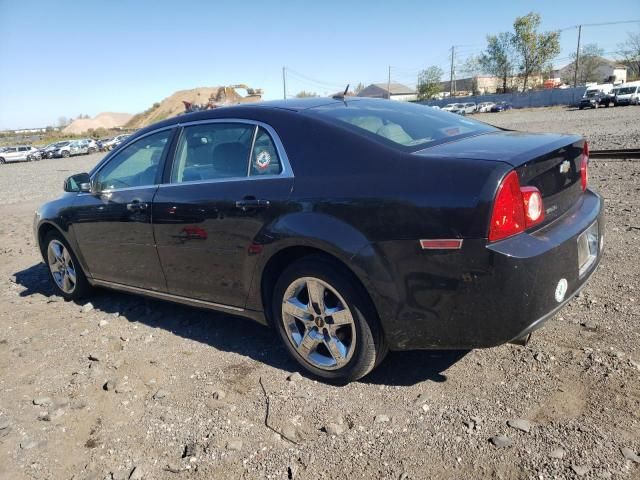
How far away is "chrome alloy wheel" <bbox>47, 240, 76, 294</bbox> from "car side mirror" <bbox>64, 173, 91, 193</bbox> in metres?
0.76

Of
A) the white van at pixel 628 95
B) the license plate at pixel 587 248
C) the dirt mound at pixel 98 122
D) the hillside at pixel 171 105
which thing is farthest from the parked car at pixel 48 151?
the dirt mound at pixel 98 122

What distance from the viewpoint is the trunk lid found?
8.34ft

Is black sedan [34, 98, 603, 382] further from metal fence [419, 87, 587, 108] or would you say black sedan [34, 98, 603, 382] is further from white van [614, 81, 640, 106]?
metal fence [419, 87, 587, 108]

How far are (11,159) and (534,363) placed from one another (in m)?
48.4

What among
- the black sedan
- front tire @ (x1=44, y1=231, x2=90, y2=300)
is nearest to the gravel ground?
the black sedan

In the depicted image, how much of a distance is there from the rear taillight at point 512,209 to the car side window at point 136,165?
255 centimetres

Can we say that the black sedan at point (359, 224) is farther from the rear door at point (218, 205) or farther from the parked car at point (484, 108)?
the parked car at point (484, 108)

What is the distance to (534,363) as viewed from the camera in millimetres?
3076

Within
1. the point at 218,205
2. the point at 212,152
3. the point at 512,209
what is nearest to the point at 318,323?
the point at 218,205

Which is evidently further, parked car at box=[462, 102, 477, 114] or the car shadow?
parked car at box=[462, 102, 477, 114]

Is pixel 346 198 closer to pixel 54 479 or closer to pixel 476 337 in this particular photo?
pixel 476 337

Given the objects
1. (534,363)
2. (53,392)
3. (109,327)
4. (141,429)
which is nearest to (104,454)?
(141,429)

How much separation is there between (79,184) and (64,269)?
1.10m

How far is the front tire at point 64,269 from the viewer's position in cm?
492
